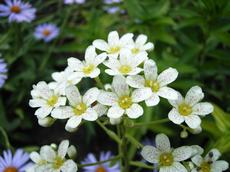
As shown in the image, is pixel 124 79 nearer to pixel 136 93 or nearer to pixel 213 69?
pixel 136 93

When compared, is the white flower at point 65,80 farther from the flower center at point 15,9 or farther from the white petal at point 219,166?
the flower center at point 15,9

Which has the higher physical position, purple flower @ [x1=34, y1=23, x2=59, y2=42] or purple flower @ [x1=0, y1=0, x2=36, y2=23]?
purple flower @ [x1=0, y1=0, x2=36, y2=23]

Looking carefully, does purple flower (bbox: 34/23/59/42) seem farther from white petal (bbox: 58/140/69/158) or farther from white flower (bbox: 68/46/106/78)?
white petal (bbox: 58/140/69/158)

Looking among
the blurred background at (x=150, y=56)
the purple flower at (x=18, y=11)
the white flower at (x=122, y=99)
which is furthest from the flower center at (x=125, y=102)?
the purple flower at (x=18, y=11)

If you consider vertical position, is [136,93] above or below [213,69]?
above

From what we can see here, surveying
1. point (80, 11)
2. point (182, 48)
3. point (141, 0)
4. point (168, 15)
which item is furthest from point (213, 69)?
point (80, 11)

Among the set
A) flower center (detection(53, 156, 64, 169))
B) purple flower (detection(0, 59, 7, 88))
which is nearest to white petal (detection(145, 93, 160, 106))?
flower center (detection(53, 156, 64, 169))
